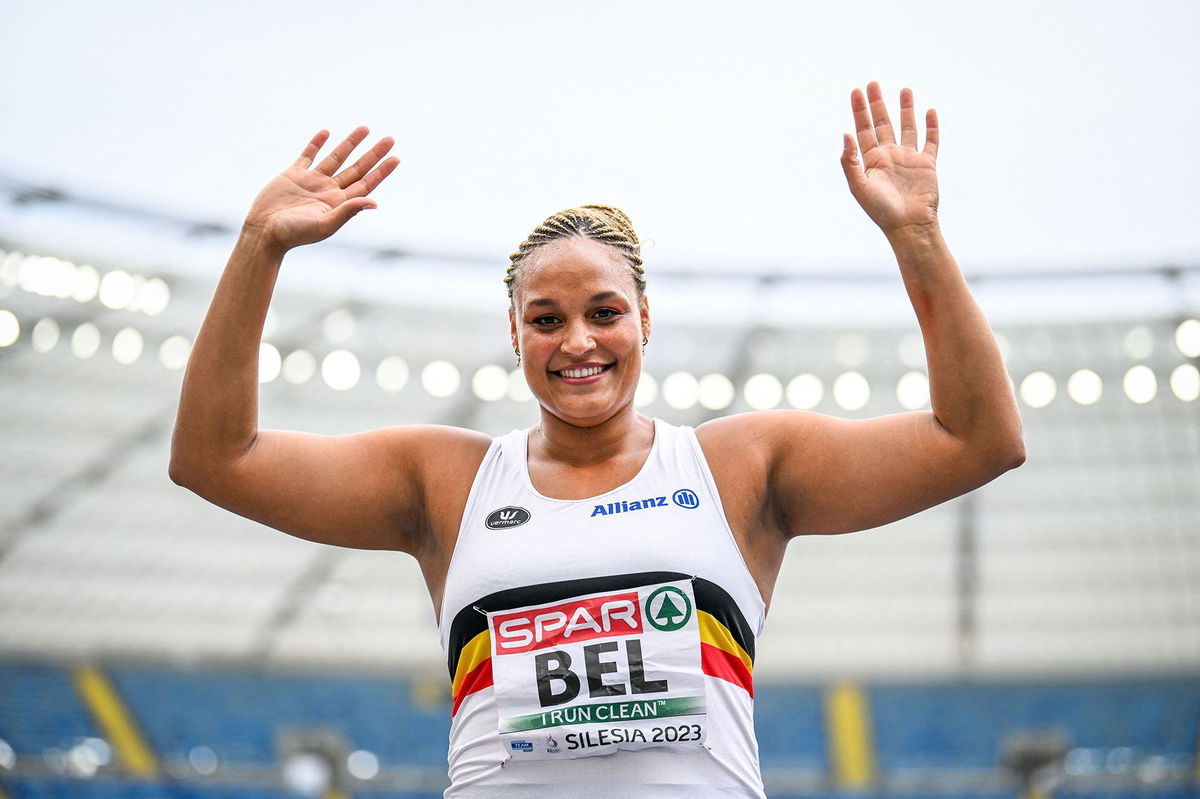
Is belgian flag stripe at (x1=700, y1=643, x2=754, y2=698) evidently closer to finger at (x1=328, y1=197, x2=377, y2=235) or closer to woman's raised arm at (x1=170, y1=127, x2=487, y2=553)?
woman's raised arm at (x1=170, y1=127, x2=487, y2=553)

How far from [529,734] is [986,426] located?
33.8 inches

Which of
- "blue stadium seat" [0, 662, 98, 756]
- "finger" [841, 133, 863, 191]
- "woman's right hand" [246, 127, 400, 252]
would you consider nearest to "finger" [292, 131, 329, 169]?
"woman's right hand" [246, 127, 400, 252]

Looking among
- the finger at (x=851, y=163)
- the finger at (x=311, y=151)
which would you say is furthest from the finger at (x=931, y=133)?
the finger at (x=311, y=151)

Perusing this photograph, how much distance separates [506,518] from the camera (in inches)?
82.5

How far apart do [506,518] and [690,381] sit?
1223 cm

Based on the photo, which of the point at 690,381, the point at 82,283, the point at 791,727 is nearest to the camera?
the point at 82,283

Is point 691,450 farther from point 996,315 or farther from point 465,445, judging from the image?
point 996,315

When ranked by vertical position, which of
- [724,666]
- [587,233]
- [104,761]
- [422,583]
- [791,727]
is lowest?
[791,727]

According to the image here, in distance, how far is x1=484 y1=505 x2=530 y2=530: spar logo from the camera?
208 cm

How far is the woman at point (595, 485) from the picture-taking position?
194 centimetres

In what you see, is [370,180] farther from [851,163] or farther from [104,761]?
[104,761]

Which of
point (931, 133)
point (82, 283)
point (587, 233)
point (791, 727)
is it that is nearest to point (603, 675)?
point (587, 233)

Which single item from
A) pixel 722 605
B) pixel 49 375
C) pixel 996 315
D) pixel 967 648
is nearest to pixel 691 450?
pixel 722 605

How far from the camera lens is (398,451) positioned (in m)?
2.25
